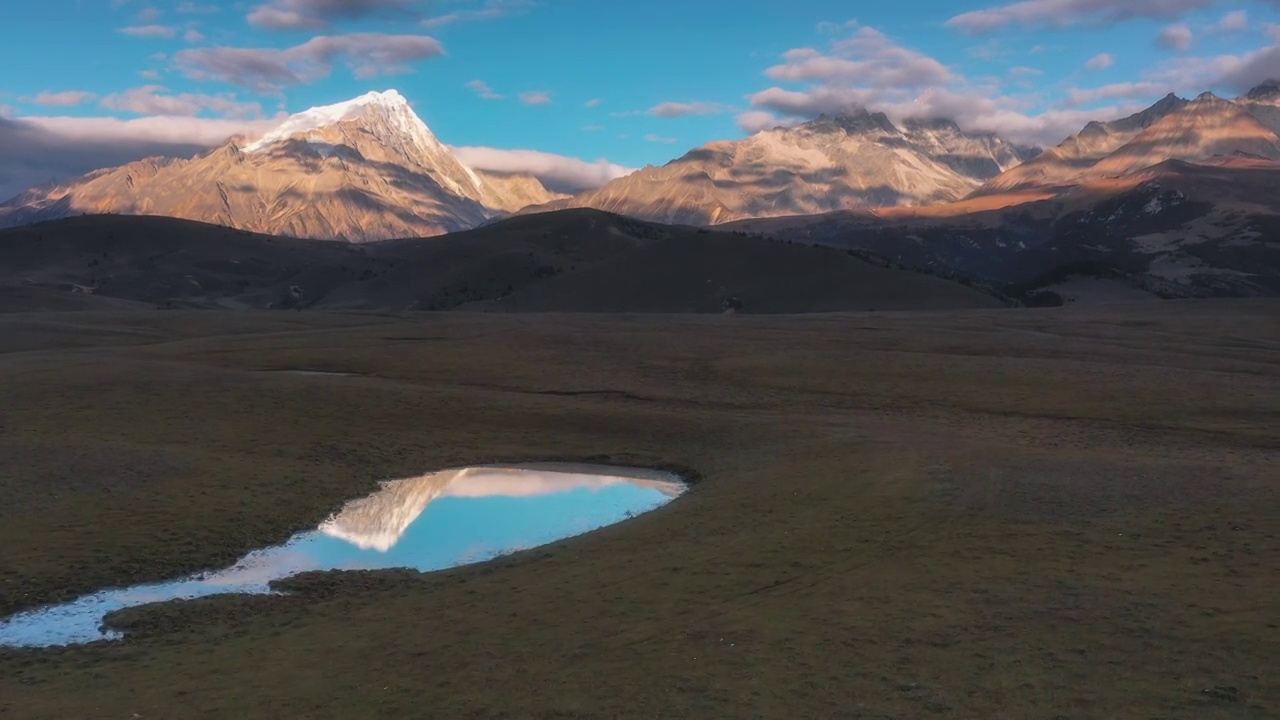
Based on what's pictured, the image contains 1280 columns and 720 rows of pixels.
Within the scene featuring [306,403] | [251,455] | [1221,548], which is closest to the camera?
[1221,548]

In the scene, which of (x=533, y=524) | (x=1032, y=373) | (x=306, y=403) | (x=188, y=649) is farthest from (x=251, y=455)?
(x=1032, y=373)

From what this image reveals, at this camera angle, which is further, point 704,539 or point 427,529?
point 427,529

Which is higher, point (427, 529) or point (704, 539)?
point (704, 539)

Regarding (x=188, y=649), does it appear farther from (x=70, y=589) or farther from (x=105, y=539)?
(x=105, y=539)

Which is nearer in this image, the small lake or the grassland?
the grassland

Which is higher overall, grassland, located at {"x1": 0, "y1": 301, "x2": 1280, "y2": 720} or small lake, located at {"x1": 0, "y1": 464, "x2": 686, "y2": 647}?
grassland, located at {"x1": 0, "y1": 301, "x2": 1280, "y2": 720}
